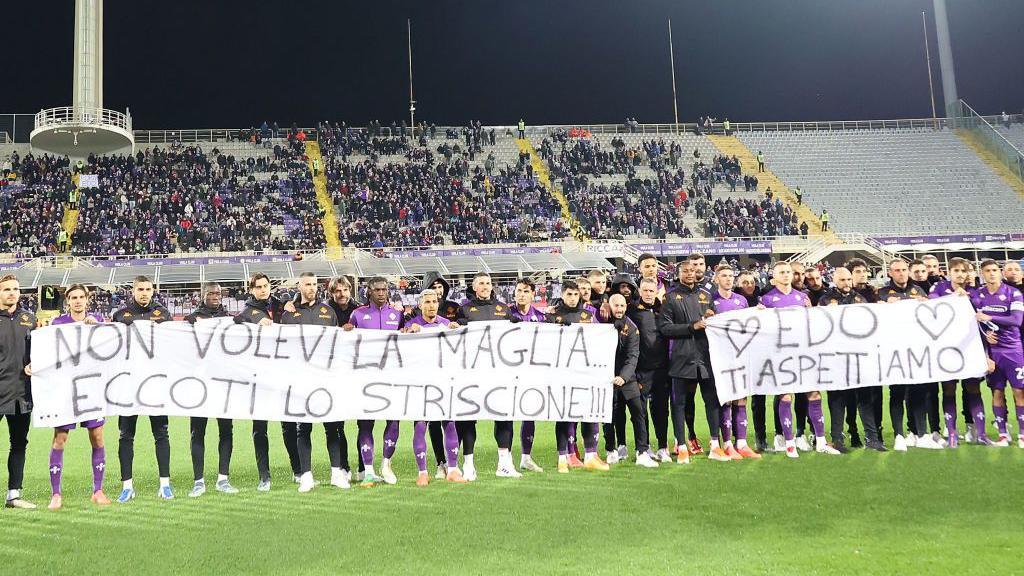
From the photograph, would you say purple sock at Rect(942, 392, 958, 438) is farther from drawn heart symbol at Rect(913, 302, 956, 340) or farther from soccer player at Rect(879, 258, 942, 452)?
→ drawn heart symbol at Rect(913, 302, 956, 340)

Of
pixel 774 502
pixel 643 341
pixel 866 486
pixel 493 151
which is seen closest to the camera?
pixel 774 502

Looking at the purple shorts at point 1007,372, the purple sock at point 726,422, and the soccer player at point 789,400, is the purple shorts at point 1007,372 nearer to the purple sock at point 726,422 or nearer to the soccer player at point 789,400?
the soccer player at point 789,400

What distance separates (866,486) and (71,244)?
30.8 m

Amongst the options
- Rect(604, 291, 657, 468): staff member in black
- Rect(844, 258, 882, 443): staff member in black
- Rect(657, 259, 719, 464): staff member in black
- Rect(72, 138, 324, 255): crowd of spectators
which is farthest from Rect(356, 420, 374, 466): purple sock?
Rect(72, 138, 324, 255): crowd of spectators

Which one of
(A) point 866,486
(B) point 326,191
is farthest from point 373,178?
(A) point 866,486

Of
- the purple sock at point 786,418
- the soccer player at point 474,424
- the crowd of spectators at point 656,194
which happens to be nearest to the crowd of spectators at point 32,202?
the crowd of spectators at point 656,194

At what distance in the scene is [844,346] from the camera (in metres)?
8.00

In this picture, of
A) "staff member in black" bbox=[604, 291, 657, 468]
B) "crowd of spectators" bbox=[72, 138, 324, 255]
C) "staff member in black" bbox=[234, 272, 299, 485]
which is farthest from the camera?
"crowd of spectators" bbox=[72, 138, 324, 255]

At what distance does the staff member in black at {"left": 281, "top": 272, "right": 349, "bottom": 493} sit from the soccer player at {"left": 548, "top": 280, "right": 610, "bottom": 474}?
6.62 feet

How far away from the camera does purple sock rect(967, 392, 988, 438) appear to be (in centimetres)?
794

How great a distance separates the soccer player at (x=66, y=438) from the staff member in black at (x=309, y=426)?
1.53 m

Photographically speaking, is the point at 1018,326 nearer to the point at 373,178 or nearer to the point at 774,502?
the point at 774,502

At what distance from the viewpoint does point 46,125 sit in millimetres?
34469

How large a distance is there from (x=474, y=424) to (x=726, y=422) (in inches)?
99.1
